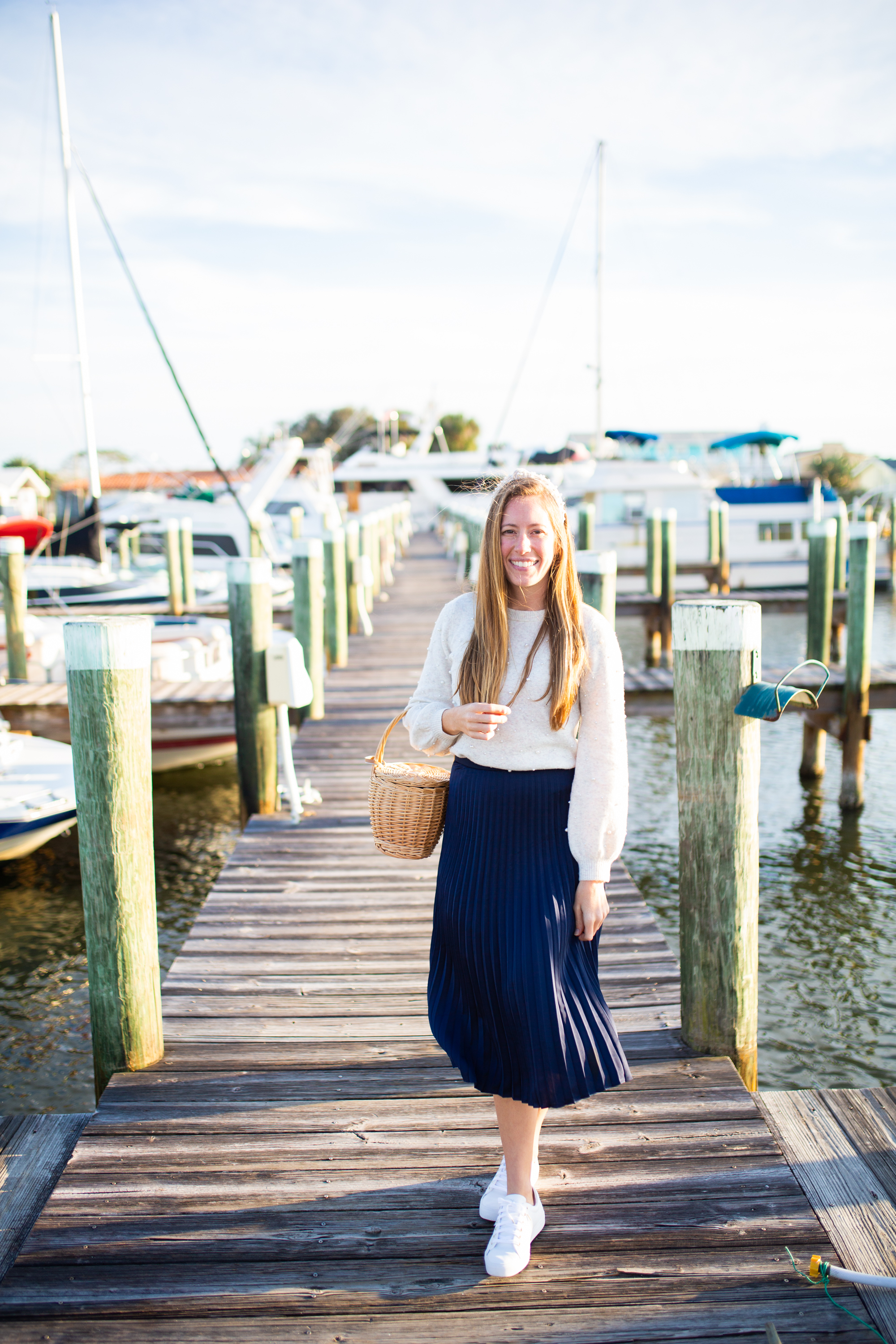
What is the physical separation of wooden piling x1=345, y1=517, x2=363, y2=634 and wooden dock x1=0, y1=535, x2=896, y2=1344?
791 cm

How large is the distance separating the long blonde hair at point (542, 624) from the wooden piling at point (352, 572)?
8683mm

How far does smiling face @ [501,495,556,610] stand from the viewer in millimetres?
2189

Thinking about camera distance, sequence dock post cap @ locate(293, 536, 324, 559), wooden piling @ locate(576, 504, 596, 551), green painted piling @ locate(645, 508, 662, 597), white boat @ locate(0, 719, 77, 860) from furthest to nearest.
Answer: wooden piling @ locate(576, 504, 596, 551) → green painted piling @ locate(645, 508, 662, 597) → dock post cap @ locate(293, 536, 324, 559) → white boat @ locate(0, 719, 77, 860)

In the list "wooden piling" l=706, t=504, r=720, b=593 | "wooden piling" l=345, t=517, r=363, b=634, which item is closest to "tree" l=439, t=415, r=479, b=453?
"wooden piling" l=706, t=504, r=720, b=593

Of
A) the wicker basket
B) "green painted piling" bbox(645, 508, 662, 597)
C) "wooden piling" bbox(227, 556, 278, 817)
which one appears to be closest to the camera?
the wicker basket

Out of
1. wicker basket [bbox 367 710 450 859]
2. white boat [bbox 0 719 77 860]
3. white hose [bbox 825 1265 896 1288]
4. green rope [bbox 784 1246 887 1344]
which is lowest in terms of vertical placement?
white boat [bbox 0 719 77 860]

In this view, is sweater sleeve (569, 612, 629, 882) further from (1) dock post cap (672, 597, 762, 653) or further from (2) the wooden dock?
(2) the wooden dock

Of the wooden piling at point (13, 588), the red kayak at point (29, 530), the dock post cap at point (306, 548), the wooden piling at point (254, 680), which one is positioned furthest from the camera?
the red kayak at point (29, 530)

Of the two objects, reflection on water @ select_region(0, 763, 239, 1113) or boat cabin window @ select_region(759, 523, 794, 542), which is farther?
boat cabin window @ select_region(759, 523, 794, 542)

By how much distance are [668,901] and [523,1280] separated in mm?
5745

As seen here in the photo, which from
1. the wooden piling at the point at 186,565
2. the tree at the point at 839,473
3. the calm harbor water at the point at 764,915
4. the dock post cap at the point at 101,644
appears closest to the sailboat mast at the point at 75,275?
the wooden piling at the point at 186,565

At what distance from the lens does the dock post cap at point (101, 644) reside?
9.22 ft

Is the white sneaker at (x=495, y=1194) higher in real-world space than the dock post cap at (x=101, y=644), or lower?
lower

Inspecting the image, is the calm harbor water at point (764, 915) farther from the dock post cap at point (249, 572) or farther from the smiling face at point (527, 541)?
the smiling face at point (527, 541)
